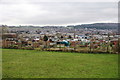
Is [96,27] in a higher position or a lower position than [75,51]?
higher

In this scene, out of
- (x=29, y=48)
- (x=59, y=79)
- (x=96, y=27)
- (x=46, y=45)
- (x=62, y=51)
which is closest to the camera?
(x=59, y=79)

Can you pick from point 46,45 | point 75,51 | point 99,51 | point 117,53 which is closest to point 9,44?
point 46,45

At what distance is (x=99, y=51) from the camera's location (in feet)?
70.6

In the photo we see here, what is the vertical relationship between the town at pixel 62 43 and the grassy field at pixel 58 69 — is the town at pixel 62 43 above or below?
above

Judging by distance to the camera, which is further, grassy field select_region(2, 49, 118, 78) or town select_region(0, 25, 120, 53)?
town select_region(0, 25, 120, 53)

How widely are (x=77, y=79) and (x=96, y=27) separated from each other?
11444 centimetres

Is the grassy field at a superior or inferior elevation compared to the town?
inferior

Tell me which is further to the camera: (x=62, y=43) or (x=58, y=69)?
(x=62, y=43)

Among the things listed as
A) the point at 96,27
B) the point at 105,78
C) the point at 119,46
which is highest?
the point at 96,27

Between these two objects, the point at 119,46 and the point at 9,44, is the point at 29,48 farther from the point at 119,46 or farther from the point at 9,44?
the point at 119,46

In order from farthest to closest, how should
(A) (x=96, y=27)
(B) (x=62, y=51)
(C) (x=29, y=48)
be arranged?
(A) (x=96, y=27), (C) (x=29, y=48), (B) (x=62, y=51)

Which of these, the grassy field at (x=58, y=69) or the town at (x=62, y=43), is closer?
the grassy field at (x=58, y=69)

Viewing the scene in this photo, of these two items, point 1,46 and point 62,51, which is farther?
point 1,46

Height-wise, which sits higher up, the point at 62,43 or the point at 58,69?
the point at 62,43
